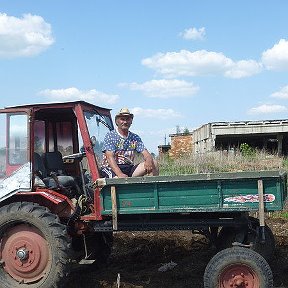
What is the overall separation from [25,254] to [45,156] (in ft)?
4.40

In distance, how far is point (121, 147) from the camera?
6.15 metres

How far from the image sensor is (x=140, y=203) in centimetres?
545

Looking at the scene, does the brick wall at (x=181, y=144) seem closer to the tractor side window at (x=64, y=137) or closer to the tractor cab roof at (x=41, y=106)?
the tractor side window at (x=64, y=137)

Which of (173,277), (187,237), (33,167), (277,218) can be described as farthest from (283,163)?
(33,167)

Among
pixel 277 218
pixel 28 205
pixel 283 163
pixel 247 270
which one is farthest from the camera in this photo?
pixel 283 163

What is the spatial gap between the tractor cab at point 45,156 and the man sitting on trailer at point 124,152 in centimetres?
17

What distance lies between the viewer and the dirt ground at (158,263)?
6.02m

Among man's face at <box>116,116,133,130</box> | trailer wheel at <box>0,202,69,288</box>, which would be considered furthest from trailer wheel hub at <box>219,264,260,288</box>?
man's face at <box>116,116,133,130</box>

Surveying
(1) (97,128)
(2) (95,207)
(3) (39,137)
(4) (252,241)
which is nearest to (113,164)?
(2) (95,207)

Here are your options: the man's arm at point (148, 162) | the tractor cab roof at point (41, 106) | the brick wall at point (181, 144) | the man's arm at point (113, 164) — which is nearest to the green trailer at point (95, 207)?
the tractor cab roof at point (41, 106)

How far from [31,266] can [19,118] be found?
176 cm

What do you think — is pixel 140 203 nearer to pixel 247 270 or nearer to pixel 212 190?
pixel 212 190

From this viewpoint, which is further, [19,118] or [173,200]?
[19,118]

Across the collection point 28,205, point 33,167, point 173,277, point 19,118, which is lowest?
point 173,277
